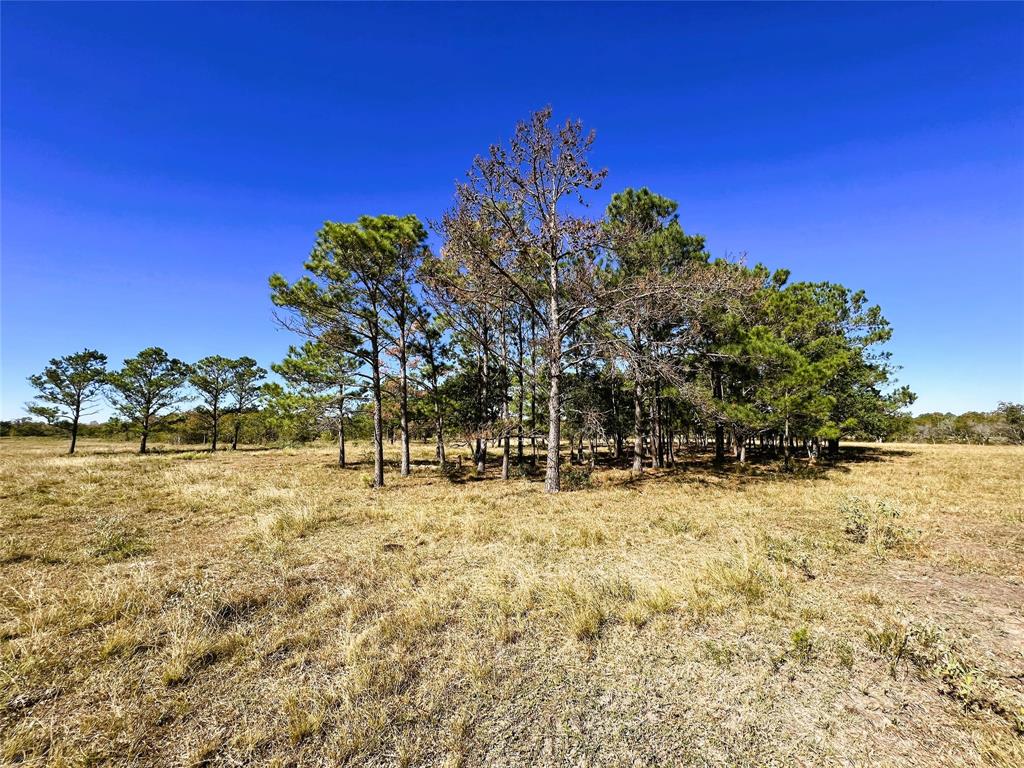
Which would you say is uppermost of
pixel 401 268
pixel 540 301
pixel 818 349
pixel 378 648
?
pixel 401 268

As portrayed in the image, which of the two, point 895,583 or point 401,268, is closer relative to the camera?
point 895,583

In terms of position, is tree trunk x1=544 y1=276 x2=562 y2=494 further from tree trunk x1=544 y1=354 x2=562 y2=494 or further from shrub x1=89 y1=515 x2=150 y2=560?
shrub x1=89 y1=515 x2=150 y2=560

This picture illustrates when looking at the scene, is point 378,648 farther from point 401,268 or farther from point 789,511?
point 401,268

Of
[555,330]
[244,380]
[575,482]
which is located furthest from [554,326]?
[244,380]

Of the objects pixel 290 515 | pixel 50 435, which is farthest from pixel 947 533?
pixel 50 435

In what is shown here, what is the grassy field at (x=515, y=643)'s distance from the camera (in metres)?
2.75

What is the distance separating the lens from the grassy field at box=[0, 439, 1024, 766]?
2750mm

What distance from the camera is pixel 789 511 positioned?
32.5 ft

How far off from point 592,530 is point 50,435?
86244 millimetres

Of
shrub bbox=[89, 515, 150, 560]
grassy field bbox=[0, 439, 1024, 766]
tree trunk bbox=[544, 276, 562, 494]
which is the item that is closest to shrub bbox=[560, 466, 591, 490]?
tree trunk bbox=[544, 276, 562, 494]

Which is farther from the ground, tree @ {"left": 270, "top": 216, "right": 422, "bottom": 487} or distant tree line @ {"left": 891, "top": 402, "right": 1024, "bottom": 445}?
tree @ {"left": 270, "top": 216, "right": 422, "bottom": 487}

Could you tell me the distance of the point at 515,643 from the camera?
4.01m

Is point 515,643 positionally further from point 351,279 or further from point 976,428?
point 976,428

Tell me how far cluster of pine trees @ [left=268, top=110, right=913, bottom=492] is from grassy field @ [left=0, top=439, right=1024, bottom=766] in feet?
21.4
